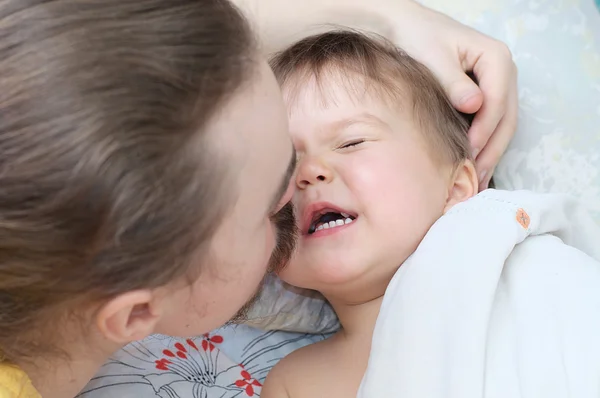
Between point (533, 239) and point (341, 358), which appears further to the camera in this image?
point (341, 358)

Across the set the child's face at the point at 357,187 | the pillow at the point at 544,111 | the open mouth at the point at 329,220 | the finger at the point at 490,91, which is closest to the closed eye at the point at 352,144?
the child's face at the point at 357,187

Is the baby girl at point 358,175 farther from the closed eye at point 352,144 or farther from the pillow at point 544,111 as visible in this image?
the pillow at point 544,111

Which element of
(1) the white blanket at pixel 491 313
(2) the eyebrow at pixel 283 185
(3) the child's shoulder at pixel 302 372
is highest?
(2) the eyebrow at pixel 283 185

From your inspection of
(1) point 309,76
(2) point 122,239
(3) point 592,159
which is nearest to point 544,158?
(3) point 592,159

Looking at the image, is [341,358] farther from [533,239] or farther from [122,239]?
[122,239]

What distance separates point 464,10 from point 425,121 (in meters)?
0.41

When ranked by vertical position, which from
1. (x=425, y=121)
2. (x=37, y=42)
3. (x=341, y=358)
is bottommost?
(x=341, y=358)

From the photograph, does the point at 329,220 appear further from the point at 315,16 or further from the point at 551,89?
the point at 551,89

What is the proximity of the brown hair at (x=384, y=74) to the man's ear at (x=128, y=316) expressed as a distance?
1.52 feet

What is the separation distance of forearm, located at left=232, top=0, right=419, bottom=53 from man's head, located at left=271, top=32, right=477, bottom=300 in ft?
0.18

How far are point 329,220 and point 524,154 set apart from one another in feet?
1.40

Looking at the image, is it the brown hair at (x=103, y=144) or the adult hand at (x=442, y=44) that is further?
the adult hand at (x=442, y=44)

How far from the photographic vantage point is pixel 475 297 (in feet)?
2.95

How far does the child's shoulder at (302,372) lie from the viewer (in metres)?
1.09
